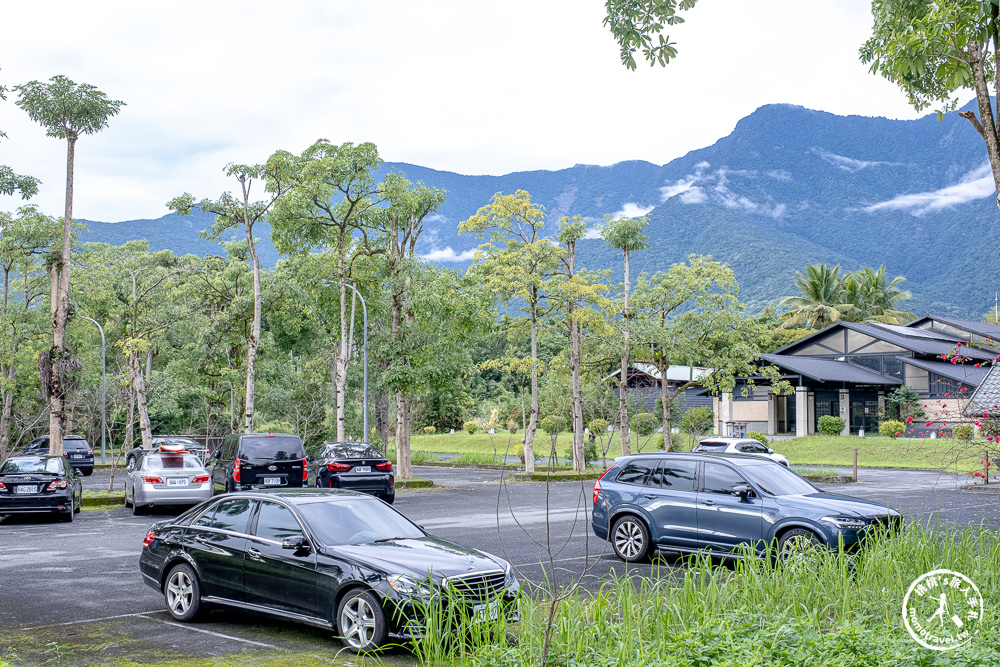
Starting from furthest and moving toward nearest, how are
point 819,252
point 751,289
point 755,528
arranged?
point 819,252, point 751,289, point 755,528

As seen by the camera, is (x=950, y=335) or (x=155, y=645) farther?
(x=950, y=335)

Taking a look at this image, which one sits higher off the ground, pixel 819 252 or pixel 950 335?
pixel 819 252

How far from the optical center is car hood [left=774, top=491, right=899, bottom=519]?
11.4 metres

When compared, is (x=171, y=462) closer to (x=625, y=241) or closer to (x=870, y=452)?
(x=625, y=241)

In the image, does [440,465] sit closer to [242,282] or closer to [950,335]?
[242,282]

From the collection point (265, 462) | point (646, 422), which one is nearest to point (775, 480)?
point (265, 462)

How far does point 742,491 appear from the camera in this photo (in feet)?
39.7

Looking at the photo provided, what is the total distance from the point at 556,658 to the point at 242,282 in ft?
134

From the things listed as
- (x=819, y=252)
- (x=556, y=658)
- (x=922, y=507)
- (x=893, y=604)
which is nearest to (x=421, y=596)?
(x=556, y=658)

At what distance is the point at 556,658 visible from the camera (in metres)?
6.33

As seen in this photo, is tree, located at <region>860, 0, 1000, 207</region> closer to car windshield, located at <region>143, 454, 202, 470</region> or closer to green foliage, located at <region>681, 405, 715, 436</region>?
car windshield, located at <region>143, 454, 202, 470</region>

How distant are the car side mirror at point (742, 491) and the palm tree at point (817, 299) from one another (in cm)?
6399

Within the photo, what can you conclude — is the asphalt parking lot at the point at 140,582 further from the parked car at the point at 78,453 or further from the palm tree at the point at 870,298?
the palm tree at the point at 870,298

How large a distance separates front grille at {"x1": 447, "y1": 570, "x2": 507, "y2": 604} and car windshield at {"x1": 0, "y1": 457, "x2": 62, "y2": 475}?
1469 centimetres
